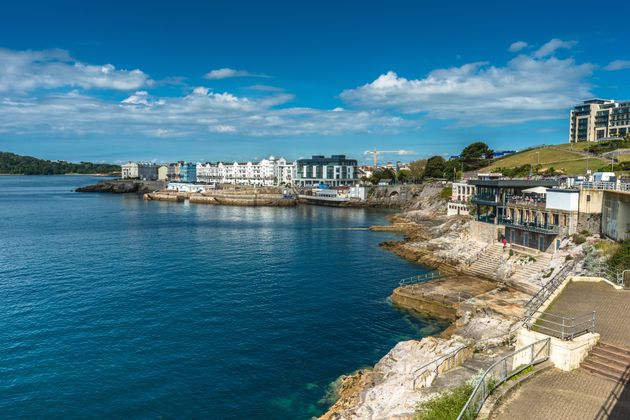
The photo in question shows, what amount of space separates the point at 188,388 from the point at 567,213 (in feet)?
119

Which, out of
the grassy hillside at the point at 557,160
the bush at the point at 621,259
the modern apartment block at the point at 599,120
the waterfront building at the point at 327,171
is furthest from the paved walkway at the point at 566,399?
the waterfront building at the point at 327,171

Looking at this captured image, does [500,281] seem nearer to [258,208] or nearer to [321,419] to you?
[321,419]

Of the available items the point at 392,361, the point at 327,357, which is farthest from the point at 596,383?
the point at 327,357

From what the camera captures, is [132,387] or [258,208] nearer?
[132,387]

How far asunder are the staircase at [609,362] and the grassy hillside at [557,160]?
245ft

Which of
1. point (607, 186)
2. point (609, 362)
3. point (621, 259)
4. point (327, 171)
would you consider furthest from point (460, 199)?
point (327, 171)

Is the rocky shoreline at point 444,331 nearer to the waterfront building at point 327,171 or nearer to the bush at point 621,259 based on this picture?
the bush at point 621,259

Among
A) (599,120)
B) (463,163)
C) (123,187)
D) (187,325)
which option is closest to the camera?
(187,325)

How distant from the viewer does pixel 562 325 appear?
1702 centimetres

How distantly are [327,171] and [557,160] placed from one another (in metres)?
91.8

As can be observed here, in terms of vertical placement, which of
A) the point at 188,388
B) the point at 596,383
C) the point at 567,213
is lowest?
the point at 188,388

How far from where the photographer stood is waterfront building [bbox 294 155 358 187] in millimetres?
178250

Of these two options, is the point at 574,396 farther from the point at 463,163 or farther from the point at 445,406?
the point at 463,163

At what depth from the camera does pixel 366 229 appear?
8394cm
